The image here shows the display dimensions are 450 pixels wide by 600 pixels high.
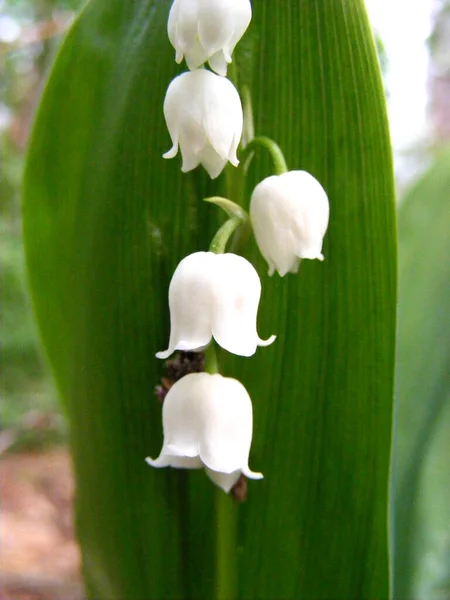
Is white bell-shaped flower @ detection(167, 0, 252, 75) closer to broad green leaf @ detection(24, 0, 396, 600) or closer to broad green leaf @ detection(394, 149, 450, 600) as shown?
broad green leaf @ detection(24, 0, 396, 600)

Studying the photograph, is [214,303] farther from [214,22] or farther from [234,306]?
[214,22]

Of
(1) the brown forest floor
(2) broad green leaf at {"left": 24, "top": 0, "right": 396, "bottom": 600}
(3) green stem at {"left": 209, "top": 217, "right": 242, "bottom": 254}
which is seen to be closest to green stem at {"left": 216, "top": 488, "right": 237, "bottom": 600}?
(2) broad green leaf at {"left": 24, "top": 0, "right": 396, "bottom": 600}

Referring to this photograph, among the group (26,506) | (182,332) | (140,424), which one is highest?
(182,332)

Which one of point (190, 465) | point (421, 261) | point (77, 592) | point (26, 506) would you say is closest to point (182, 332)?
point (190, 465)

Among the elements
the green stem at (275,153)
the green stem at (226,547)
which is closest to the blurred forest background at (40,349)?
the green stem at (226,547)

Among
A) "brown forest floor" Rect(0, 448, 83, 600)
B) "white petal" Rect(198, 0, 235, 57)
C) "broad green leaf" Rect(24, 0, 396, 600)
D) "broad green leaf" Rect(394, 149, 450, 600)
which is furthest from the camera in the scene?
"brown forest floor" Rect(0, 448, 83, 600)

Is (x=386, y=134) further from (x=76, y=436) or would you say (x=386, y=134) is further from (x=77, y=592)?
(x=77, y=592)
